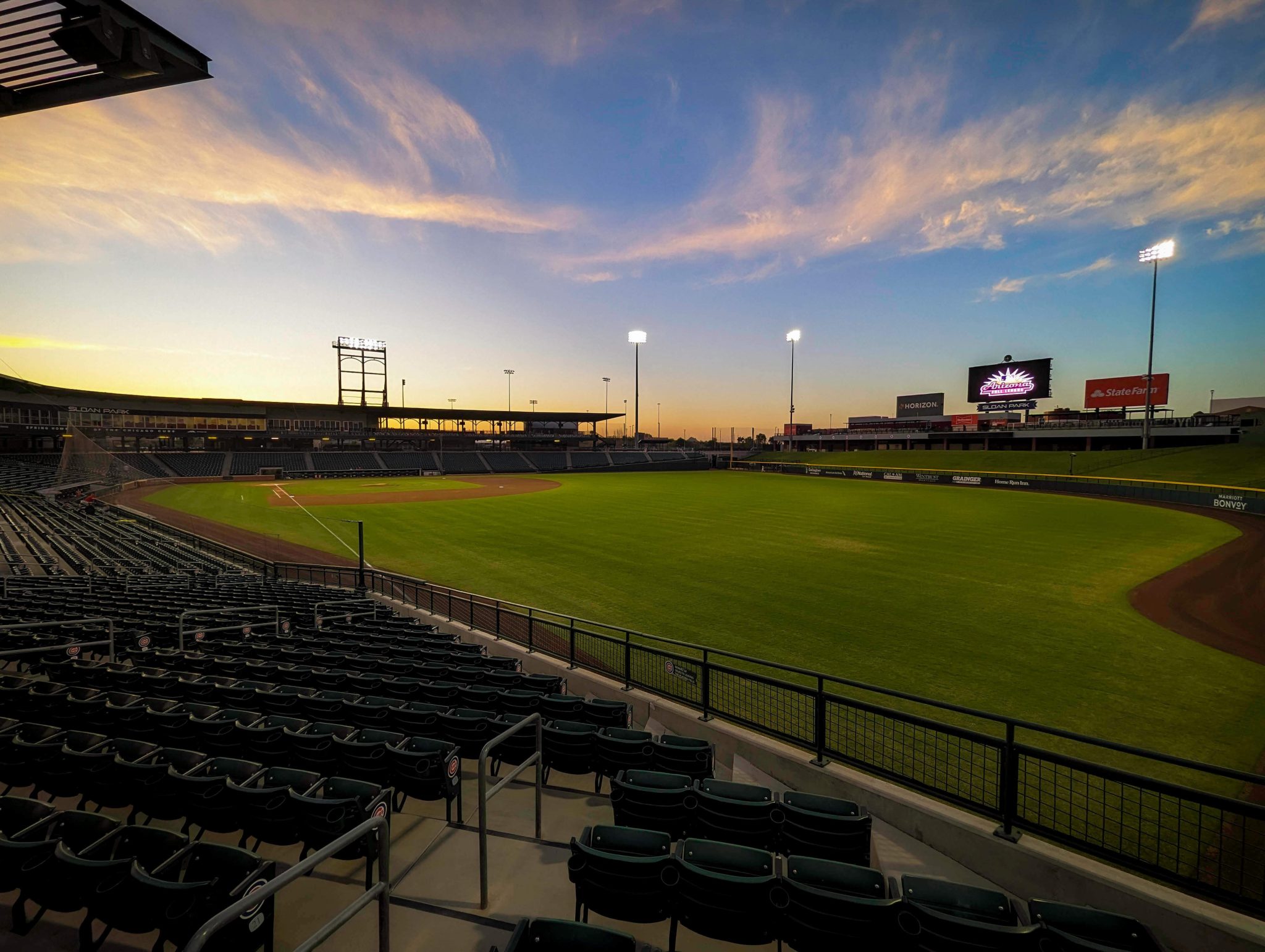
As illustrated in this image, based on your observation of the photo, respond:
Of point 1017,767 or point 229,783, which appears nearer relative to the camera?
point 229,783

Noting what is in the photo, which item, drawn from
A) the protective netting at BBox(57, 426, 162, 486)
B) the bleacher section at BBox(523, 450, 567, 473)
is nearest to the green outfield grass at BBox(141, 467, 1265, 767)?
the protective netting at BBox(57, 426, 162, 486)

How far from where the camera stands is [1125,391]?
78.3 m

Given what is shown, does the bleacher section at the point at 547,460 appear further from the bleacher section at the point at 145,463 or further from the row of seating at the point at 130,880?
the row of seating at the point at 130,880

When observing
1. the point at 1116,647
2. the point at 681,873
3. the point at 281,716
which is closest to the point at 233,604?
the point at 281,716

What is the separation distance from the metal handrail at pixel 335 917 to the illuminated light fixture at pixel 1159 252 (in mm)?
67308

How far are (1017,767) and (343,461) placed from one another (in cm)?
9692

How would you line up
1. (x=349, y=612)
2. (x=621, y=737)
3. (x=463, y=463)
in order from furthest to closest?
(x=463, y=463)
(x=349, y=612)
(x=621, y=737)

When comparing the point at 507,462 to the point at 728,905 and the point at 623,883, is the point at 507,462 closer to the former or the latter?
the point at 623,883

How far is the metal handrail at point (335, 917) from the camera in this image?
2186 mm

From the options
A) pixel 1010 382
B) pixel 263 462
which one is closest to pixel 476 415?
pixel 263 462

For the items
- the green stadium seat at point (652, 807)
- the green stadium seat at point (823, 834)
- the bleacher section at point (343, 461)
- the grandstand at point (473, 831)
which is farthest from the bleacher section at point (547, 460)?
the green stadium seat at point (823, 834)

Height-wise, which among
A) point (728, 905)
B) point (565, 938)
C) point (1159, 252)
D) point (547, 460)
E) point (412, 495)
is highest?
point (1159, 252)

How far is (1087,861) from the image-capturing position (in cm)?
467

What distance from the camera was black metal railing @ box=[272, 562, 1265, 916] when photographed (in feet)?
14.9
